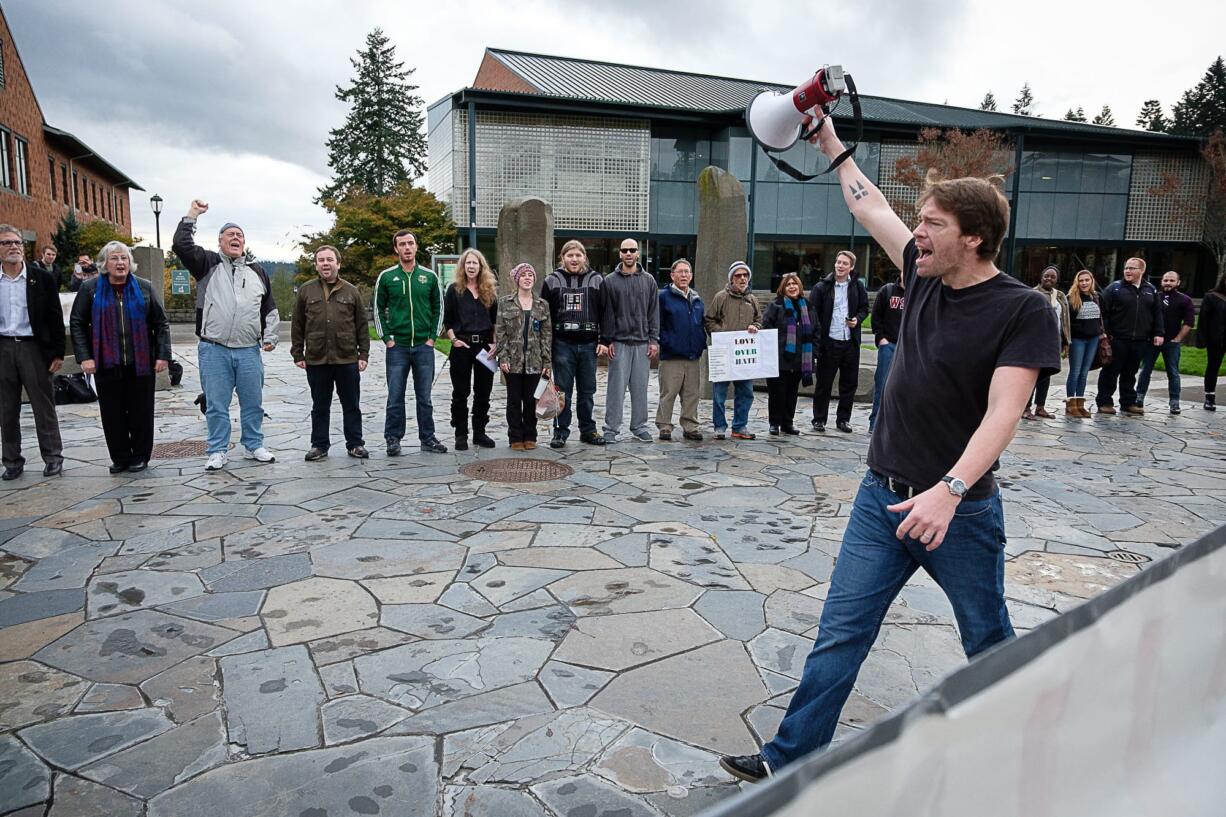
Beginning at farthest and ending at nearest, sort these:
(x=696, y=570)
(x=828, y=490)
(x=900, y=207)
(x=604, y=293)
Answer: (x=900, y=207)
(x=604, y=293)
(x=828, y=490)
(x=696, y=570)

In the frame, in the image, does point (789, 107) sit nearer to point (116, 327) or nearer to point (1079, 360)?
point (116, 327)

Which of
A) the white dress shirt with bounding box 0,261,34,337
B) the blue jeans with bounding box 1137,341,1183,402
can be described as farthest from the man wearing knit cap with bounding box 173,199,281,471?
the blue jeans with bounding box 1137,341,1183,402

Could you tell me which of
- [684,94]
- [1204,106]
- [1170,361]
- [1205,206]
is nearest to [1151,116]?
[1204,106]

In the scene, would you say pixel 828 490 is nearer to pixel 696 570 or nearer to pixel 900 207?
pixel 696 570

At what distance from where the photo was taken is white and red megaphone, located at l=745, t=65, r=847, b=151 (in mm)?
2814

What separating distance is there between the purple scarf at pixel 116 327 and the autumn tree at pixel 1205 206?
119ft

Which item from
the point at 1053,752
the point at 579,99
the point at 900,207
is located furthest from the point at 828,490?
the point at 900,207

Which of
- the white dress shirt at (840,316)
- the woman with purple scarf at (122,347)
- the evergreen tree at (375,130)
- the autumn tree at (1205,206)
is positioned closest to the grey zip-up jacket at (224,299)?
the woman with purple scarf at (122,347)

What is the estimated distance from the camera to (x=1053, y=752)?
129 cm

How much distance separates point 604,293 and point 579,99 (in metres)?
20.6

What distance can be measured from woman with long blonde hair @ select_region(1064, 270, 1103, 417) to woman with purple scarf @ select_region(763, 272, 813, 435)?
392 cm

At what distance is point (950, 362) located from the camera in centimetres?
238

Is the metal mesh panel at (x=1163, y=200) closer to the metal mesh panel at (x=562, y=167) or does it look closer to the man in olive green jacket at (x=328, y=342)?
the metal mesh panel at (x=562, y=167)

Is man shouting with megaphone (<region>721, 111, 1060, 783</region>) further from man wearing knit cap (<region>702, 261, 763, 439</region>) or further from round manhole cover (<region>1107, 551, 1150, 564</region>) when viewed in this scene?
man wearing knit cap (<region>702, 261, 763, 439</region>)
